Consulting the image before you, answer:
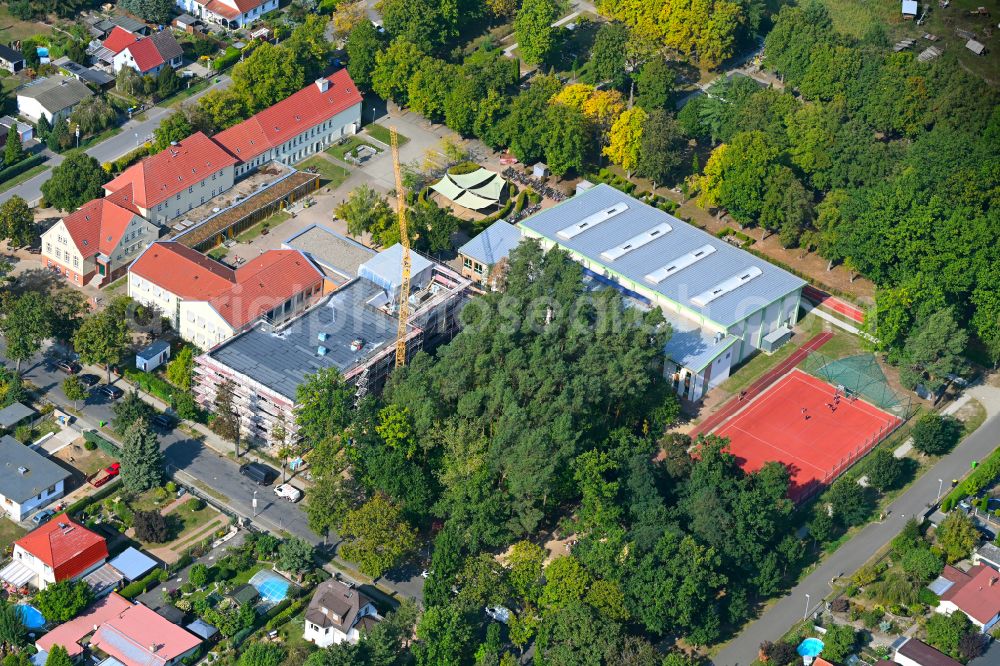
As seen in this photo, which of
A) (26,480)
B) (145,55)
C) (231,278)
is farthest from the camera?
(145,55)

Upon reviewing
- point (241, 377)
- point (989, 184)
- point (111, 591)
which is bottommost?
point (111, 591)

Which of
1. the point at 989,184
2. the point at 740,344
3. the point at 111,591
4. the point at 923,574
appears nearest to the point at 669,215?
the point at 740,344

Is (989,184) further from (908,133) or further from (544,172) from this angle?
(544,172)

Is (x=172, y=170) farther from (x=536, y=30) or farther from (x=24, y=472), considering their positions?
(x=536, y=30)

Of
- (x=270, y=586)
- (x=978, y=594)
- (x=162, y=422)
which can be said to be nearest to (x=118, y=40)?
(x=162, y=422)

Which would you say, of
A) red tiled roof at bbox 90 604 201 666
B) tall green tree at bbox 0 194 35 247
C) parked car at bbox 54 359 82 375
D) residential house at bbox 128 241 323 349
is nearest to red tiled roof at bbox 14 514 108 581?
red tiled roof at bbox 90 604 201 666

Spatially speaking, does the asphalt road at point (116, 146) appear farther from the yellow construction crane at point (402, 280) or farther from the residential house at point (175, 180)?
the yellow construction crane at point (402, 280)
